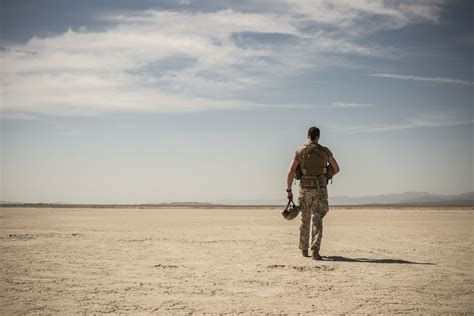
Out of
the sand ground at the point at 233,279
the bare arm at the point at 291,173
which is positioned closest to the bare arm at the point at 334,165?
the bare arm at the point at 291,173

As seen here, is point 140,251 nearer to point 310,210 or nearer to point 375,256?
point 310,210

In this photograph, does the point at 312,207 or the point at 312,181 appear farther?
the point at 312,181

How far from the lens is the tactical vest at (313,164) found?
7.61 meters

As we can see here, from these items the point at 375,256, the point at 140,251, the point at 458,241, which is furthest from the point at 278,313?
the point at 458,241

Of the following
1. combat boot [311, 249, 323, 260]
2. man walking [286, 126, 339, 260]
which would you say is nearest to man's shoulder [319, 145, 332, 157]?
man walking [286, 126, 339, 260]

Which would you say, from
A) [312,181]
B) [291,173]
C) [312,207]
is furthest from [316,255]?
[291,173]

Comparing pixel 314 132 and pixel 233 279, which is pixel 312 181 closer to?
pixel 314 132

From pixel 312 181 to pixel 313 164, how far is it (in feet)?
1.07

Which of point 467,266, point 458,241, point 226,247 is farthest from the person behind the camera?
point 458,241

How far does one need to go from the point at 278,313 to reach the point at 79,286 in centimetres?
266

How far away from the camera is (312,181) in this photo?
766 cm

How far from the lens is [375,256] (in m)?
7.68

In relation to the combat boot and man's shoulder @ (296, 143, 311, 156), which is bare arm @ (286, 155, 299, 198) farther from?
the combat boot

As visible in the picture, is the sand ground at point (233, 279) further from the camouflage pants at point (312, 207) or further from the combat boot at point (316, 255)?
the camouflage pants at point (312, 207)
